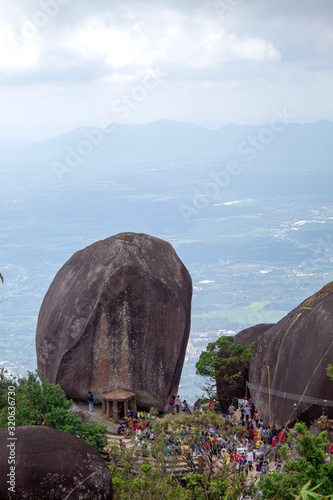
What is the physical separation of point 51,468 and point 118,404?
12.8m

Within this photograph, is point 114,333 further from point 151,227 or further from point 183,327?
point 151,227

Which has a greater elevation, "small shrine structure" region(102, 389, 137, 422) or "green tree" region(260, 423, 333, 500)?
"small shrine structure" region(102, 389, 137, 422)

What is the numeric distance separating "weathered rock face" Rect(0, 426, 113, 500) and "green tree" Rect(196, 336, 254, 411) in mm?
18690

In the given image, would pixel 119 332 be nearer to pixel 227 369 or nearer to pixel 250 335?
pixel 227 369

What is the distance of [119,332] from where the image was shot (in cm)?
2436

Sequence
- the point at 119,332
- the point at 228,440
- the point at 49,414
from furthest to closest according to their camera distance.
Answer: the point at 119,332 < the point at 228,440 < the point at 49,414

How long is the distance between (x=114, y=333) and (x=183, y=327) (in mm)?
2932

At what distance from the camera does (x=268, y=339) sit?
2652cm

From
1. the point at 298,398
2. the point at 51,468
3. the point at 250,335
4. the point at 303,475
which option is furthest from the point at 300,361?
the point at 250,335

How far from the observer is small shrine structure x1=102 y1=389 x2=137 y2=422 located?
929 inches

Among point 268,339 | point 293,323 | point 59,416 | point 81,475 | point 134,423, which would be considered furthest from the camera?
point 268,339

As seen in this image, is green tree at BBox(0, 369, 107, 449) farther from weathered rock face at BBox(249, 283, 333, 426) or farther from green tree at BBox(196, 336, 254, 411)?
green tree at BBox(196, 336, 254, 411)

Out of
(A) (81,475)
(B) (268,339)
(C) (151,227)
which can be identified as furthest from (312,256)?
(A) (81,475)

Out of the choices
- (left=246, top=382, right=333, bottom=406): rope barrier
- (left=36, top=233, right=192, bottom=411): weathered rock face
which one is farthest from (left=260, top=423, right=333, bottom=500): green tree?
(left=36, top=233, right=192, bottom=411): weathered rock face
